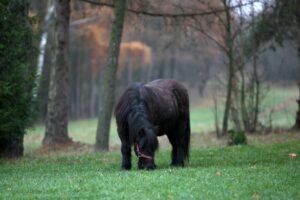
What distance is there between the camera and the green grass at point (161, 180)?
31.3 ft

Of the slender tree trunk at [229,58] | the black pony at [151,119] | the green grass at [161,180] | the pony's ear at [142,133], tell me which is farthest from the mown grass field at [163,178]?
the slender tree trunk at [229,58]

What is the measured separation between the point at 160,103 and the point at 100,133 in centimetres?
639

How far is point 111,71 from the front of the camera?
61.7ft

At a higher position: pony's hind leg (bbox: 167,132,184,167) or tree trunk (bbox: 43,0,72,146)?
tree trunk (bbox: 43,0,72,146)

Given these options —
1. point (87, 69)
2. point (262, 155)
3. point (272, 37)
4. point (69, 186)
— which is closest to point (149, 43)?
point (87, 69)

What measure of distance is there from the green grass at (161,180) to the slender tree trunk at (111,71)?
4085 mm

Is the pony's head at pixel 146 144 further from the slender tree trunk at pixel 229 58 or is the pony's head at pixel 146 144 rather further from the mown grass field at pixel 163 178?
the slender tree trunk at pixel 229 58

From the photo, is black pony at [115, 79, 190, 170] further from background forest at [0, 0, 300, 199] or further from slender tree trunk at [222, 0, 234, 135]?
slender tree trunk at [222, 0, 234, 135]

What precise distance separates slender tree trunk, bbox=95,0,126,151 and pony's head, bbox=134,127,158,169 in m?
6.85

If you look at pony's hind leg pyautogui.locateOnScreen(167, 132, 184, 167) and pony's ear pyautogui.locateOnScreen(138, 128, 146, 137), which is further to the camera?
pony's hind leg pyautogui.locateOnScreen(167, 132, 184, 167)

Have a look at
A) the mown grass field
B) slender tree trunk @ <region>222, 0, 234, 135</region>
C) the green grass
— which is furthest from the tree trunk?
the green grass

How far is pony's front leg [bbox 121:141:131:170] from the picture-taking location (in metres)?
12.8

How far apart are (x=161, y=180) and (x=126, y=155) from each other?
2374 mm

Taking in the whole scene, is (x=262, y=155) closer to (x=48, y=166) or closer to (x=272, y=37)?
(x=48, y=166)
